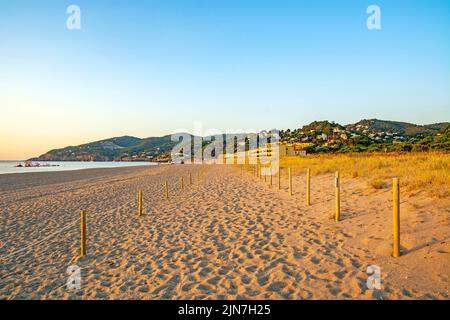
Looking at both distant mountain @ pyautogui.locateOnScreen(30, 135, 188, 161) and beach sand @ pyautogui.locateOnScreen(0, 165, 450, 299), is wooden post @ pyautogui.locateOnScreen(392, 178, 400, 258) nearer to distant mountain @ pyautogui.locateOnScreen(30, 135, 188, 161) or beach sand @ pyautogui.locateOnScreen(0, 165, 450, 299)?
beach sand @ pyautogui.locateOnScreen(0, 165, 450, 299)

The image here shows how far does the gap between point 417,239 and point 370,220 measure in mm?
1921

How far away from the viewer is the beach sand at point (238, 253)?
4.10m

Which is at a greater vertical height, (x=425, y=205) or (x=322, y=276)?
(x=425, y=205)

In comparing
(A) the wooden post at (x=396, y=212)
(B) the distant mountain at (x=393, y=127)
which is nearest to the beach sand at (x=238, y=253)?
(A) the wooden post at (x=396, y=212)

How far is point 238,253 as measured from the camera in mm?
5652

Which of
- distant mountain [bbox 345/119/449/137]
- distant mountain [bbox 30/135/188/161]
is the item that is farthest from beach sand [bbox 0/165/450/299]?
distant mountain [bbox 30/135/188/161]

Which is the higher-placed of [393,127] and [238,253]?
[393,127]

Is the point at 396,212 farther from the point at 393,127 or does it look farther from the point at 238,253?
the point at 393,127

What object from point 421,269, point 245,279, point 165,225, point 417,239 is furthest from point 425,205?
point 165,225

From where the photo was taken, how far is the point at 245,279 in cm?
443

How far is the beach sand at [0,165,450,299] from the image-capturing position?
4098 millimetres

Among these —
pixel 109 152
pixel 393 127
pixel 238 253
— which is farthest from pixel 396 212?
pixel 109 152
